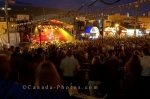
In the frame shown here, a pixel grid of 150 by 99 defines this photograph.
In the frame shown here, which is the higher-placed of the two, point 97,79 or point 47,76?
point 47,76

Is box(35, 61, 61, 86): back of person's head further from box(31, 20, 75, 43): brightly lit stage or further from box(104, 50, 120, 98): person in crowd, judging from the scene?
box(31, 20, 75, 43): brightly lit stage

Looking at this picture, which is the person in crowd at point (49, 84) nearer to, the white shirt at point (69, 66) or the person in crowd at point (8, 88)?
the person in crowd at point (8, 88)

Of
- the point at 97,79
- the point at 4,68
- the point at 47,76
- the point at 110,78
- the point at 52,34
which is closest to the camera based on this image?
the point at 47,76

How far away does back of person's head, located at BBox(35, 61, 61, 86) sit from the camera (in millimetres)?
5242

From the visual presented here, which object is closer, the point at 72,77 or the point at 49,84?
the point at 49,84

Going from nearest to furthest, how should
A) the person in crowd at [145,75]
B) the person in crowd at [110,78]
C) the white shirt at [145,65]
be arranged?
the person in crowd at [145,75]
the white shirt at [145,65]
the person in crowd at [110,78]

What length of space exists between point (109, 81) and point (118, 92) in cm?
67

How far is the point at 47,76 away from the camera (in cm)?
533

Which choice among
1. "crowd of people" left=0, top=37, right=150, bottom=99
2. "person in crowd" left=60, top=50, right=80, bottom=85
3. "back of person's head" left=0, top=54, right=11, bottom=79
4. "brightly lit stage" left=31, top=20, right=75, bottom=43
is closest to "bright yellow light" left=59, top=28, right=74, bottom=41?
"brightly lit stage" left=31, top=20, right=75, bottom=43

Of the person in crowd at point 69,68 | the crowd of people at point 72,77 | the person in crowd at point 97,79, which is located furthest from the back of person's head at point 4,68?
the person in crowd at point 69,68

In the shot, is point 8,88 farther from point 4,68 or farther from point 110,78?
point 110,78

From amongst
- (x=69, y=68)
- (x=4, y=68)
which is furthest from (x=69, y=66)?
(x=4, y=68)

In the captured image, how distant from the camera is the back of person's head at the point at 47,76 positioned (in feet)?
17.2

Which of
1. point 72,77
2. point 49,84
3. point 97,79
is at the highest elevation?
point 49,84
